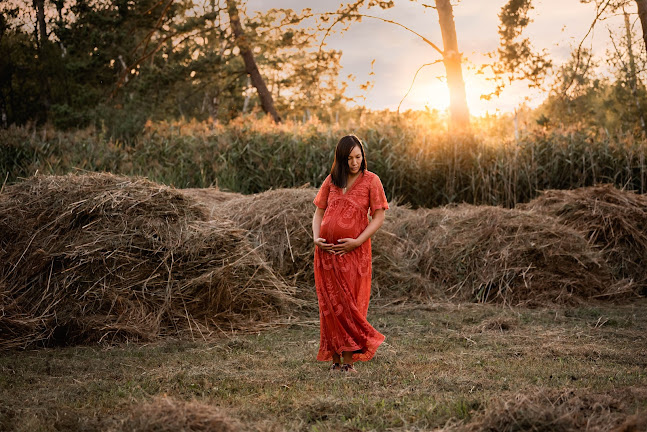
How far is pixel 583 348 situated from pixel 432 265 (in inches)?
114

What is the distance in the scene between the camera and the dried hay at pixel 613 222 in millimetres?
7090

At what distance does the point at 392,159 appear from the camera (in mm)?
10234

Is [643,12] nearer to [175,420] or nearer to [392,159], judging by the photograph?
[392,159]

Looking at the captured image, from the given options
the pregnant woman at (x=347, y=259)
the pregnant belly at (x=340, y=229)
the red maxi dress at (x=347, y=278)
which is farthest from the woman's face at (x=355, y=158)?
the pregnant belly at (x=340, y=229)

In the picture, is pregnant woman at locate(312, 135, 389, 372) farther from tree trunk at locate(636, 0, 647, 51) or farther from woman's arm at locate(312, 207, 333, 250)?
tree trunk at locate(636, 0, 647, 51)

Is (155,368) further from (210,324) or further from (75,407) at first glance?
(210,324)

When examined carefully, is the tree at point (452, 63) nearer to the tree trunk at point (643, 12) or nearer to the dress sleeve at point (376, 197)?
the tree trunk at point (643, 12)

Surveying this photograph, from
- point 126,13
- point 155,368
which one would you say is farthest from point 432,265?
point 126,13

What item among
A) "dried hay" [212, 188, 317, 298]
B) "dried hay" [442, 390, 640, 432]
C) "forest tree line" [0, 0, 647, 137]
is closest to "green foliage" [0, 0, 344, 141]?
"forest tree line" [0, 0, 647, 137]

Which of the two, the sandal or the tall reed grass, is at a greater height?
the tall reed grass

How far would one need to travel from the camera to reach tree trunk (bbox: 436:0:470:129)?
1232 cm

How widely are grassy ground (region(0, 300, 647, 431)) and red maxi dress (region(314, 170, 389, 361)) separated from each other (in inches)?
7.2

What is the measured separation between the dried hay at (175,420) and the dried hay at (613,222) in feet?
18.6

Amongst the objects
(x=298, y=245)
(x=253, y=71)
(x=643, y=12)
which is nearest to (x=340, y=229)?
(x=298, y=245)
